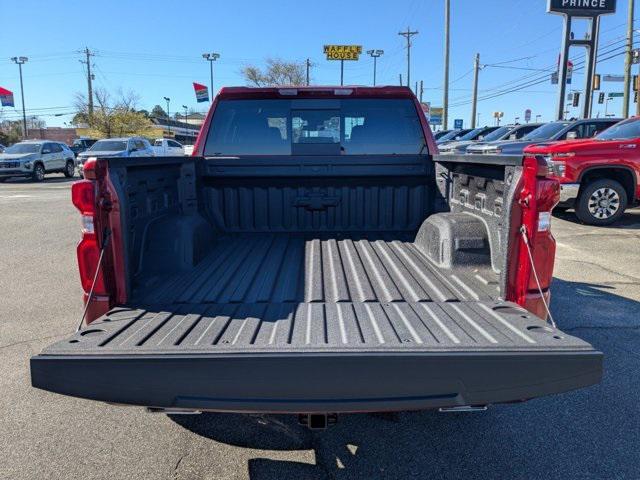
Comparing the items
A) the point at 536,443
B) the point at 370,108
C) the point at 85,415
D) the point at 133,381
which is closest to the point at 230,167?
the point at 370,108

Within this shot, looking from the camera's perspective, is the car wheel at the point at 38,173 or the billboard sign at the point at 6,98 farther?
the billboard sign at the point at 6,98

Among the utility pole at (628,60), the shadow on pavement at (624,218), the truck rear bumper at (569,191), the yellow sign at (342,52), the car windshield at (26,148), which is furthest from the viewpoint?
the yellow sign at (342,52)

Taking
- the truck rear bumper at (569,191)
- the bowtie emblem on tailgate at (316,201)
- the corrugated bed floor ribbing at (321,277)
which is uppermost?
the bowtie emblem on tailgate at (316,201)

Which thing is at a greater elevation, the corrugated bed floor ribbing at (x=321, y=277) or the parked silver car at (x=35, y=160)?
the parked silver car at (x=35, y=160)

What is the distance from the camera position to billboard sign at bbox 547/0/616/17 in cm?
2080

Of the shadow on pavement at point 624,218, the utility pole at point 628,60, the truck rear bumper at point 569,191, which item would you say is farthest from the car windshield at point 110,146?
the utility pole at point 628,60

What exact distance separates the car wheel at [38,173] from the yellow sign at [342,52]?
1115 inches

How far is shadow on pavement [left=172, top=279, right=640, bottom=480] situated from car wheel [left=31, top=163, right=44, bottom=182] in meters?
24.4

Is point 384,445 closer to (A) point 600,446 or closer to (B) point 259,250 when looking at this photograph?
(A) point 600,446

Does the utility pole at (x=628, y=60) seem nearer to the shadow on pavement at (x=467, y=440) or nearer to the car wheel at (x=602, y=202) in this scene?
the car wheel at (x=602, y=202)

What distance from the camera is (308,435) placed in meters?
2.89

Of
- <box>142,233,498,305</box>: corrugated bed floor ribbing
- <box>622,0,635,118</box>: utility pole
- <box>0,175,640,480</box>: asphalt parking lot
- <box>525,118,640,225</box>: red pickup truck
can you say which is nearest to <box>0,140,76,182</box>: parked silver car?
<box>0,175,640,480</box>: asphalt parking lot

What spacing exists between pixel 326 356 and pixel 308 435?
126 centimetres

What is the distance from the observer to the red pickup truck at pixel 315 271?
190 cm
